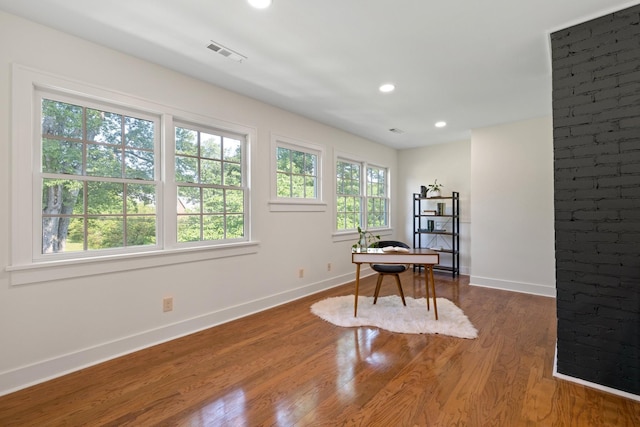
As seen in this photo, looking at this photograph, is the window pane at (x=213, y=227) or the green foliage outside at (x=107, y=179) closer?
the green foliage outside at (x=107, y=179)

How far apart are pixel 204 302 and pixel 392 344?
1.89m

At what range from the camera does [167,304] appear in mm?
2764

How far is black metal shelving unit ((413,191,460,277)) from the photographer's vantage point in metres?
5.35

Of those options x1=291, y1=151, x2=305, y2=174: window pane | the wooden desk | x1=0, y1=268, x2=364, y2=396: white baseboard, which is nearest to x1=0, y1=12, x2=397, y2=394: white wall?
x1=0, y1=268, x2=364, y2=396: white baseboard

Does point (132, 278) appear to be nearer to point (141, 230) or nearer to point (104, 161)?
point (141, 230)

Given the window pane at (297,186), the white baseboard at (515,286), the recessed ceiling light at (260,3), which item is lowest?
the white baseboard at (515,286)

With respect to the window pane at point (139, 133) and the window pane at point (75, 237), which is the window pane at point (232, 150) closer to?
the window pane at point (139, 133)

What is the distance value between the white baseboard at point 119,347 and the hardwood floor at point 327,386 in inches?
3.3

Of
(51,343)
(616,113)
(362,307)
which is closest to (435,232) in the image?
(362,307)

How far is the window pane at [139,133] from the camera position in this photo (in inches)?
102

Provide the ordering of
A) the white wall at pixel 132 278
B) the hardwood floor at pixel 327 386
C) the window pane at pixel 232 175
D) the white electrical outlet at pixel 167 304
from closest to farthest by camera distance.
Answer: the hardwood floor at pixel 327 386, the white wall at pixel 132 278, the white electrical outlet at pixel 167 304, the window pane at pixel 232 175

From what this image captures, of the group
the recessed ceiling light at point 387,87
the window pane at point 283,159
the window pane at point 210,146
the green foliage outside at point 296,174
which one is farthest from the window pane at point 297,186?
the recessed ceiling light at point 387,87

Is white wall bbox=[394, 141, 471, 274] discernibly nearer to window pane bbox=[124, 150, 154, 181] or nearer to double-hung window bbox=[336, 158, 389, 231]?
double-hung window bbox=[336, 158, 389, 231]

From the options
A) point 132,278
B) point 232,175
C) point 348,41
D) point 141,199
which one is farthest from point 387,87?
point 132,278
